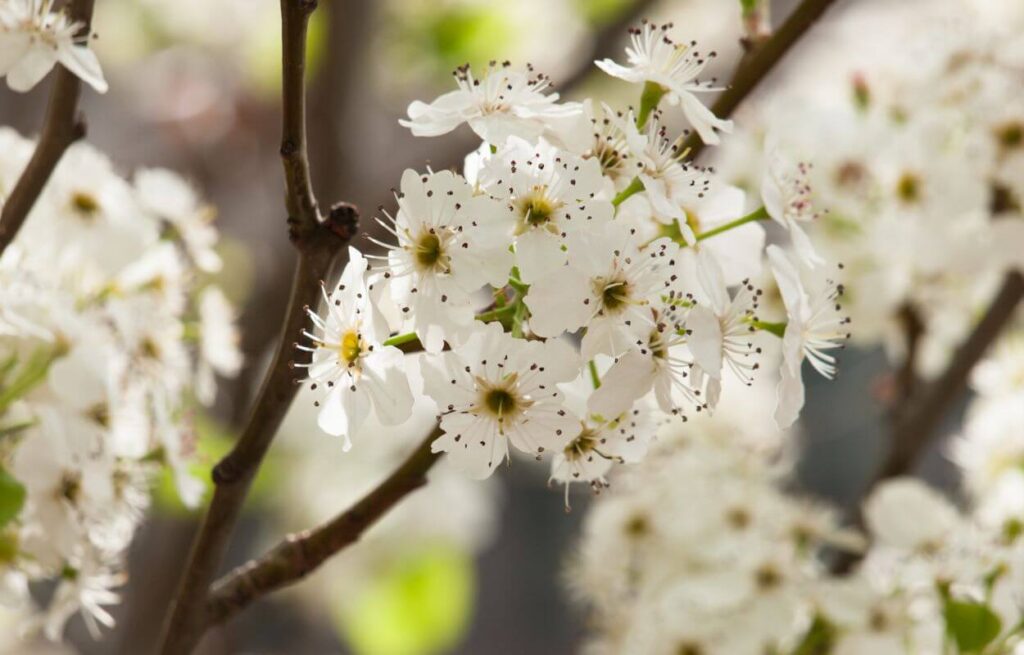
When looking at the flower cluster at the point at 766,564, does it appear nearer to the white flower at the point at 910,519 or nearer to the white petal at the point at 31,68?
the white flower at the point at 910,519

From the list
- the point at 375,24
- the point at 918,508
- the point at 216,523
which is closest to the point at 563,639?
the point at 375,24

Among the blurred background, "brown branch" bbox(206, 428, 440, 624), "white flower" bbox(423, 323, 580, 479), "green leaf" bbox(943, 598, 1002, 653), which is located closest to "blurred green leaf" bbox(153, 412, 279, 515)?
the blurred background

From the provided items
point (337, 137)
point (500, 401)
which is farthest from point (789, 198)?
point (337, 137)

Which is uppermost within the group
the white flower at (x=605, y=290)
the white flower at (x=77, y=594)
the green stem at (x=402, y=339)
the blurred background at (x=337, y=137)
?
the white flower at (x=605, y=290)

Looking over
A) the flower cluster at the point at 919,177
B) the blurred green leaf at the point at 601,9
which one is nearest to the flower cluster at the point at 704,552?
the flower cluster at the point at 919,177

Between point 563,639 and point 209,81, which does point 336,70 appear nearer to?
point 209,81
